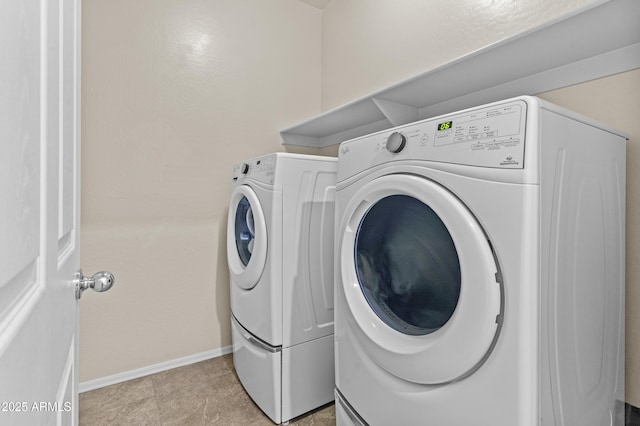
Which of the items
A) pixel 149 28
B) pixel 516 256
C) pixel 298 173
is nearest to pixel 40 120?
pixel 516 256

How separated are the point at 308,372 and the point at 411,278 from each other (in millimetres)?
924

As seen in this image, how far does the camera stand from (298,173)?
1.58m

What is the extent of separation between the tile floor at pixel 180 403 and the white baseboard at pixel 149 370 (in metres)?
0.03

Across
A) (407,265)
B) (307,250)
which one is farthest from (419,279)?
(307,250)

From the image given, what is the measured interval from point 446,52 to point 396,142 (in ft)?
3.57

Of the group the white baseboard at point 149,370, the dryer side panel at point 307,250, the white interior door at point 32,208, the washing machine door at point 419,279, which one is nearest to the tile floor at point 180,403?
the white baseboard at point 149,370

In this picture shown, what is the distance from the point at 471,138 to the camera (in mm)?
794

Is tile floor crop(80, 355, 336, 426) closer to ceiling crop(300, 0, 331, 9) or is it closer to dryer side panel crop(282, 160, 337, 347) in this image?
dryer side panel crop(282, 160, 337, 347)

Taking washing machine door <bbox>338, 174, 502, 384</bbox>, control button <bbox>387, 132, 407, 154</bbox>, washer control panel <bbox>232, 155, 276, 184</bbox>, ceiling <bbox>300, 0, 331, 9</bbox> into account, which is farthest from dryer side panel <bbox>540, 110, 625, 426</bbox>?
ceiling <bbox>300, 0, 331, 9</bbox>

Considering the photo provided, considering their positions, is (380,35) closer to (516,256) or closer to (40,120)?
Answer: (516,256)

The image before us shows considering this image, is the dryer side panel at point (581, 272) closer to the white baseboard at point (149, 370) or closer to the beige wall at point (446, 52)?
the beige wall at point (446, 52)

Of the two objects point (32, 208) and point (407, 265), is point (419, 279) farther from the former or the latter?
point (32, 208)

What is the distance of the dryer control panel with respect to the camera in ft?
2.36

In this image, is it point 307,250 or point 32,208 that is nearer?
point 32,208
